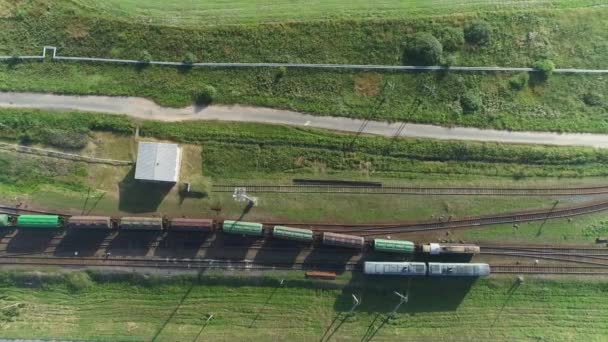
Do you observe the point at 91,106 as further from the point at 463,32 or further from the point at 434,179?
the point at 463,32

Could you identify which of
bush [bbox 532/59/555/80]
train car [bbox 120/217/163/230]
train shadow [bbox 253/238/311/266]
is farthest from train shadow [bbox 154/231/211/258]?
bush [bbox 532/59/555/80]

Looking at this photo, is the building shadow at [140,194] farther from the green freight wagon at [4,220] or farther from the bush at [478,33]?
the bush at [478,33]

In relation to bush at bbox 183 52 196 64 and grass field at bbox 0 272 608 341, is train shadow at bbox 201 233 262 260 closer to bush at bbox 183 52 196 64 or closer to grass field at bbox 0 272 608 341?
grass field at bbox 0 272 608 341

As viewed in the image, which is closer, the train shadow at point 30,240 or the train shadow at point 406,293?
the train shadow at point 406,293

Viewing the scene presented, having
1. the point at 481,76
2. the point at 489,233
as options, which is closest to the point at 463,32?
the point at 481,76

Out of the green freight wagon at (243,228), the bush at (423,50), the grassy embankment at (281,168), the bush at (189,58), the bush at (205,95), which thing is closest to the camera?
the green freight wagon at (243,228)

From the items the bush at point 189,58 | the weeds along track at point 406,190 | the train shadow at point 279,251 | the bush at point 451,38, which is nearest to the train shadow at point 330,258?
the train shadow at point 279,251
